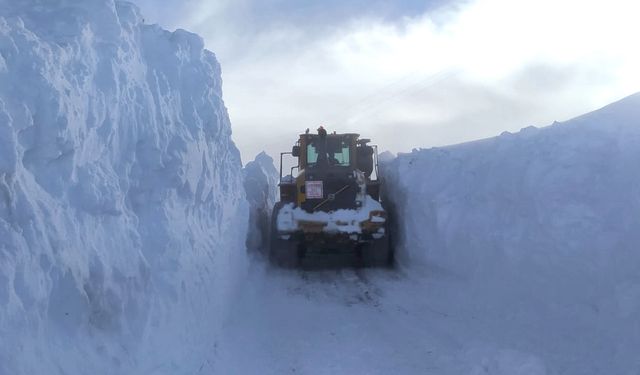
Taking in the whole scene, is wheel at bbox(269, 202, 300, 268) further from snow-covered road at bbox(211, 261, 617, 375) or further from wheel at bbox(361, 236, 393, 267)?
snow-covered road at bbox(211, 261, 617, 375)

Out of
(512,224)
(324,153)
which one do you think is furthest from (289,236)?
(512,224)

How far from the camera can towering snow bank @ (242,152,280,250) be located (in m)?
15.7

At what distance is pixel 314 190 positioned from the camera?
47.3ft

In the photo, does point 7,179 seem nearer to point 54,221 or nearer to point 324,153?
point 54,221

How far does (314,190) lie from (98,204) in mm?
8881

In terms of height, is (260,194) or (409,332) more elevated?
(260,194)

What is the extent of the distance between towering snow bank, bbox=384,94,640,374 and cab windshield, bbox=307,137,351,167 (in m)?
3.58

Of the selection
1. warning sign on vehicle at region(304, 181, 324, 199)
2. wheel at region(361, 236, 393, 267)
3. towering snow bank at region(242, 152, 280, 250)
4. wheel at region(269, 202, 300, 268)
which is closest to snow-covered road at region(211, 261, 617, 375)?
wheel at region(361, 236, 393, 267)

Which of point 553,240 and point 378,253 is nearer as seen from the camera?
point 553,240

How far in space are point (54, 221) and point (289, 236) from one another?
365 inches

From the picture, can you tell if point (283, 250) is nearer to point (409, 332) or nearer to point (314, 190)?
point (314, 190)

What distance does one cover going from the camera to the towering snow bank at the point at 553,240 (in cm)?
674

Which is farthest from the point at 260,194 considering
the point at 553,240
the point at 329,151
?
the point at 553,240

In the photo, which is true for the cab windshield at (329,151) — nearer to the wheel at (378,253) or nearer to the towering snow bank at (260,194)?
the towering snow bank at (260,194)
